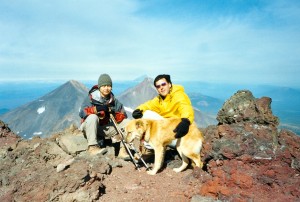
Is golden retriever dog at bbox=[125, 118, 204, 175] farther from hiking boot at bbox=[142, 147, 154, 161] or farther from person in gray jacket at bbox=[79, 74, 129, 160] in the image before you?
person in gray jacket at bbox=[79, 74, 129, 160]

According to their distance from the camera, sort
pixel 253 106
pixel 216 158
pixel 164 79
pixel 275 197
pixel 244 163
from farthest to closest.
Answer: pixel 164 79
pixel 253 106
pixel 216 158
pixel 244 163
pixel 275 197

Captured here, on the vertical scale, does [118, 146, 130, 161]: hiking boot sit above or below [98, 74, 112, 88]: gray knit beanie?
below

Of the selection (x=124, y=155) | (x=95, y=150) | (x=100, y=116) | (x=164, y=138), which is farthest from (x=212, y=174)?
(x=100, y=116)

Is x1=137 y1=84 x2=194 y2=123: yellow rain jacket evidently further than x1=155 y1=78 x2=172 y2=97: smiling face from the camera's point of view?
No

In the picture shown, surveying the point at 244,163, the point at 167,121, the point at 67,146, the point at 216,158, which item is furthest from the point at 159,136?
the point at 67,146

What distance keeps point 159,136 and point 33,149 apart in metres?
5.05

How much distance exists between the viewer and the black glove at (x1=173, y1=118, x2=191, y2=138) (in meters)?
7.93

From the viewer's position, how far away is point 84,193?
7.02 metres

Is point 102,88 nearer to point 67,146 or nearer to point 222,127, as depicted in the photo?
point 67,146

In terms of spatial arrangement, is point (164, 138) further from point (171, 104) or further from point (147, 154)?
point (147, 154)

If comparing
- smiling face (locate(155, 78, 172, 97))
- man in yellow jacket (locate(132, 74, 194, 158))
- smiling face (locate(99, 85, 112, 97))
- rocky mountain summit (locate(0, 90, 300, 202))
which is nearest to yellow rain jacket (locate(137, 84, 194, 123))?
man in yellow jacket (locate(132, 74, 194, 158))

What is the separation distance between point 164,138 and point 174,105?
134 cm

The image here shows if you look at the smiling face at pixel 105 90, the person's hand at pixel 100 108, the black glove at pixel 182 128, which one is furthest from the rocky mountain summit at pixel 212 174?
the smiling face at pixel 105 90

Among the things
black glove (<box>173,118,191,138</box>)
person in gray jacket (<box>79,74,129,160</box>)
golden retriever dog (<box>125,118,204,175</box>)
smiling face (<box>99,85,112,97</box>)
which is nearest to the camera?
black glove (<box>173,118,191,138</box>)
